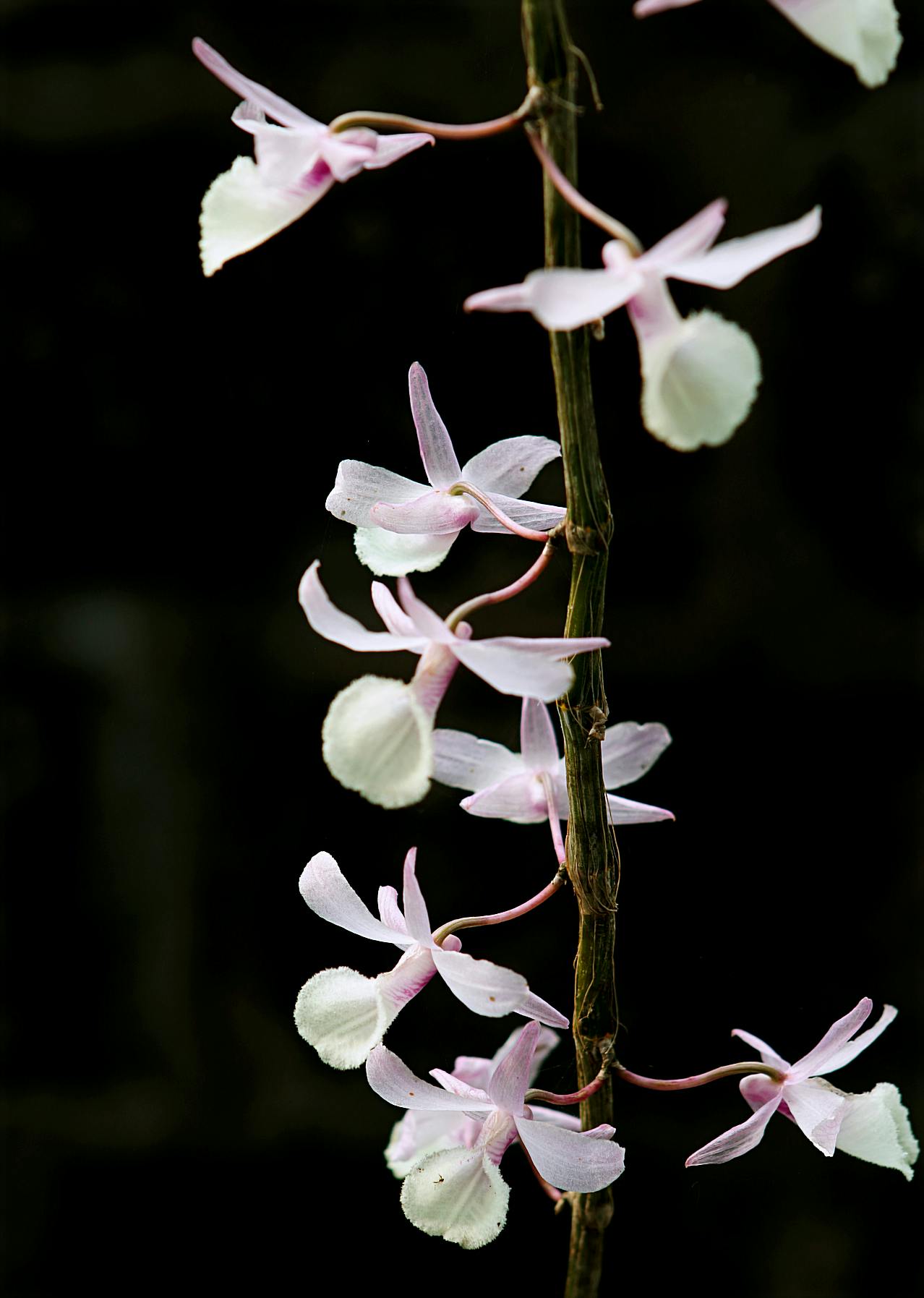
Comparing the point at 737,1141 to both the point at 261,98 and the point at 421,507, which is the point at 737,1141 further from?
the point at 261,98

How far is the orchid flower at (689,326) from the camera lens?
26cm

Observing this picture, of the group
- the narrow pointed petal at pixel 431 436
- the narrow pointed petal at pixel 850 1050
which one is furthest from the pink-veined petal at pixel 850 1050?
the narrow pointed petal at pixel 431 436

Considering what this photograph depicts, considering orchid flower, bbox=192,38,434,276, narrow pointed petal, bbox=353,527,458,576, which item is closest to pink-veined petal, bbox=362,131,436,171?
orchid flower, bbox=192,38,434,276

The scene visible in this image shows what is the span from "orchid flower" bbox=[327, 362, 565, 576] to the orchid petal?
5 centimetres

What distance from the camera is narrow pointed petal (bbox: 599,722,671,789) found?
39 centimetres

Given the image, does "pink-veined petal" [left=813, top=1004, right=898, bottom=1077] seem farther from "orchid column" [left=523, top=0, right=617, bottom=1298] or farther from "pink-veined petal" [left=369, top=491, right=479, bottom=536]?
"pink-veined petal" [left=369, top=491, right=479, bottom=536]

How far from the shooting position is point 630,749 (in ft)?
1.30

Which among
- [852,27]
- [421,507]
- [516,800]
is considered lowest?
[516,800]

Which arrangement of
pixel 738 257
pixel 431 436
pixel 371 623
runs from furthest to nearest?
pixel 371 623, pixel 431 436, pixel 738 257

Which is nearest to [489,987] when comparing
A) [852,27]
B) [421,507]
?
[421,507]

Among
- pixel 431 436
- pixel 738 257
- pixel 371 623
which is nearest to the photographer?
pixel 738 257

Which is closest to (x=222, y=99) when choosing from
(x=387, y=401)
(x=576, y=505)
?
(x=387, y=401)

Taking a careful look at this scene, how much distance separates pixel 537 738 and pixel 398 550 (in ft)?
0.25

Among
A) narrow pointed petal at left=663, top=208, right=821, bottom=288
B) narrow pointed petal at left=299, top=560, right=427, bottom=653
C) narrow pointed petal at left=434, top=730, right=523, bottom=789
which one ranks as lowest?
narrow pointed petal at left=434, top=730, right=523, bottom=789
